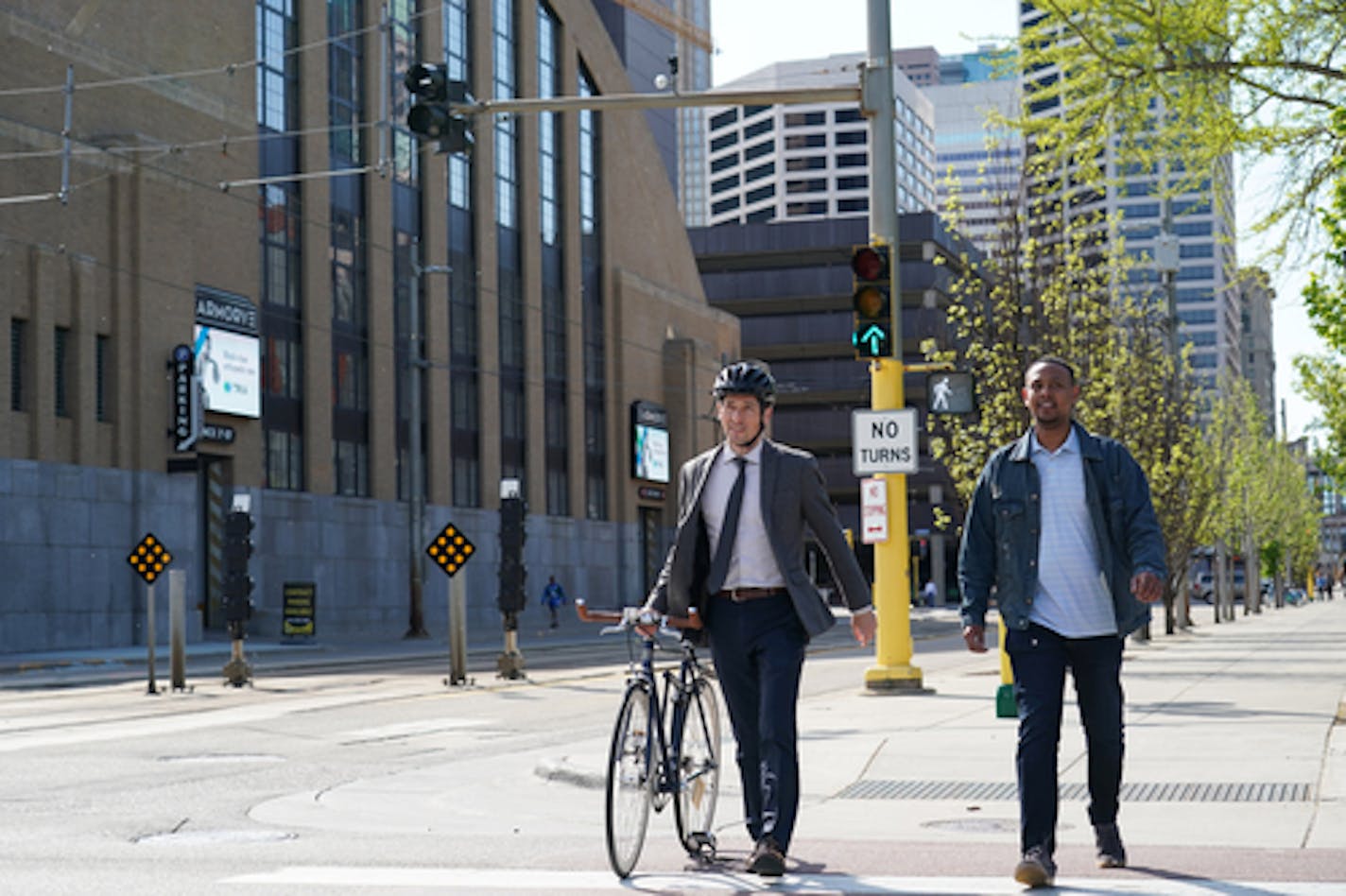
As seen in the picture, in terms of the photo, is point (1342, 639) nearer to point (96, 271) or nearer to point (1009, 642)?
point (96, 271)

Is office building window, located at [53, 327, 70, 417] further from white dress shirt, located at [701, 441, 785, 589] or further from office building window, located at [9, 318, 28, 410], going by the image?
white dress shirt, located at [701, 441, 785, 589]

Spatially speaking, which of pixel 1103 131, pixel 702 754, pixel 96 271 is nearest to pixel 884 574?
pixel 1103 131

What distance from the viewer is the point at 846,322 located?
10600 cm

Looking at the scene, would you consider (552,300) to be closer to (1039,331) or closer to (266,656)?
(266,656)

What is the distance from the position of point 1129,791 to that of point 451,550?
16448mm

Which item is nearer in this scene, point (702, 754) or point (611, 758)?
point (611, 758)

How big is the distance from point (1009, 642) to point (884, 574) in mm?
11859

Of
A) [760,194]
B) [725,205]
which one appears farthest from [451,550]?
[725,205]

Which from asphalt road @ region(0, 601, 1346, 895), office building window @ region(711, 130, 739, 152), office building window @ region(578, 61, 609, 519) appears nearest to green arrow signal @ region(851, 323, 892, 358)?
asphalt road @ region(0, 601, 1346, 895)

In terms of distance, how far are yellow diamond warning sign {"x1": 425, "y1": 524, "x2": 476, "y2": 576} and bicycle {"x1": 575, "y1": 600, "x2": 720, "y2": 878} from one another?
58.0 feet

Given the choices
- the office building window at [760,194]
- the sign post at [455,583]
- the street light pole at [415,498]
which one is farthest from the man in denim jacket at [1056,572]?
the office building window at [760,194]

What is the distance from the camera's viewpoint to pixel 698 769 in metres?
7.93

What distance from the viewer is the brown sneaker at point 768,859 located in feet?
24.0

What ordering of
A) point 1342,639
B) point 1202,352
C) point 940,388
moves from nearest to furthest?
point 940,388
point 1342,639
point 1202,352
